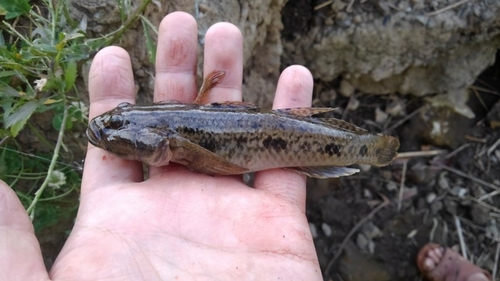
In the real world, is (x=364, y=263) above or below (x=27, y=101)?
below

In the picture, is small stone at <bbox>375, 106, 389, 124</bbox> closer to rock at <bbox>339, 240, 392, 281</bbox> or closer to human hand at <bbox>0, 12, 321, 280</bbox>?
rock at <bbox>339, 240, 392, 281</bbox>

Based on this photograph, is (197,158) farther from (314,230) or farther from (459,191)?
(459,191)

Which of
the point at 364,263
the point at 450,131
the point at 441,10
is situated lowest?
the point at 364,263

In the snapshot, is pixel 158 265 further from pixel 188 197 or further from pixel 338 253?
pixel 338 253

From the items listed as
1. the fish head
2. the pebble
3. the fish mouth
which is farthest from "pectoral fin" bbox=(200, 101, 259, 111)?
the pebble

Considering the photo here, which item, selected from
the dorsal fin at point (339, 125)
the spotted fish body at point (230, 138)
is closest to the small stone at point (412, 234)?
the spotted fish body at point (230, 138)

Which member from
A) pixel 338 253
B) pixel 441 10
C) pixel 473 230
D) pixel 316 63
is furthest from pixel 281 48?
pixel 473 230

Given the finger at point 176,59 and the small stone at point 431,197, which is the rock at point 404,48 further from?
the finger at point 176,59

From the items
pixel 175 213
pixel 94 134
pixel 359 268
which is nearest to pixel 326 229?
pixel 359 268
